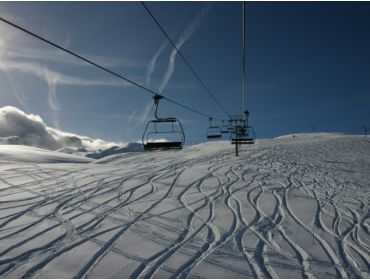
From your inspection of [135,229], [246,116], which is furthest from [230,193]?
[246,116]

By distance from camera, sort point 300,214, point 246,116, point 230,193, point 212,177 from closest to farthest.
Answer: point 300,214, point 230,193, point 212,177, point 246,116

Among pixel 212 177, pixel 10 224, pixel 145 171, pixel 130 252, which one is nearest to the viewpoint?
pixel 130 252

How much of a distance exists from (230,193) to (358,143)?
35.5 metres

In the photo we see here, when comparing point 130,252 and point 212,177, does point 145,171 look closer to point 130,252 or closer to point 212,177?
point 212,177

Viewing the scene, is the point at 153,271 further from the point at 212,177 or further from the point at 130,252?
the point at 212,177

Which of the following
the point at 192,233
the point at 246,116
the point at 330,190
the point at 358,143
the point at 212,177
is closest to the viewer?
the point at 192,233

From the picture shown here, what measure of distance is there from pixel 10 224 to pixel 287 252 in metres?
8.97

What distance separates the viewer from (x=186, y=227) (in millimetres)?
10516

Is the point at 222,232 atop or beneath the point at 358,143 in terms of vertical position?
beneath

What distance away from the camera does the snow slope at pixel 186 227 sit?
7977mm

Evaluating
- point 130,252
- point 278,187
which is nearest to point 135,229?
point 130,252

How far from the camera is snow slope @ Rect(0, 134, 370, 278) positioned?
26.2 ft

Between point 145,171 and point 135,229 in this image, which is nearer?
point 135,229

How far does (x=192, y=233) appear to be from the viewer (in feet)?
32.8
